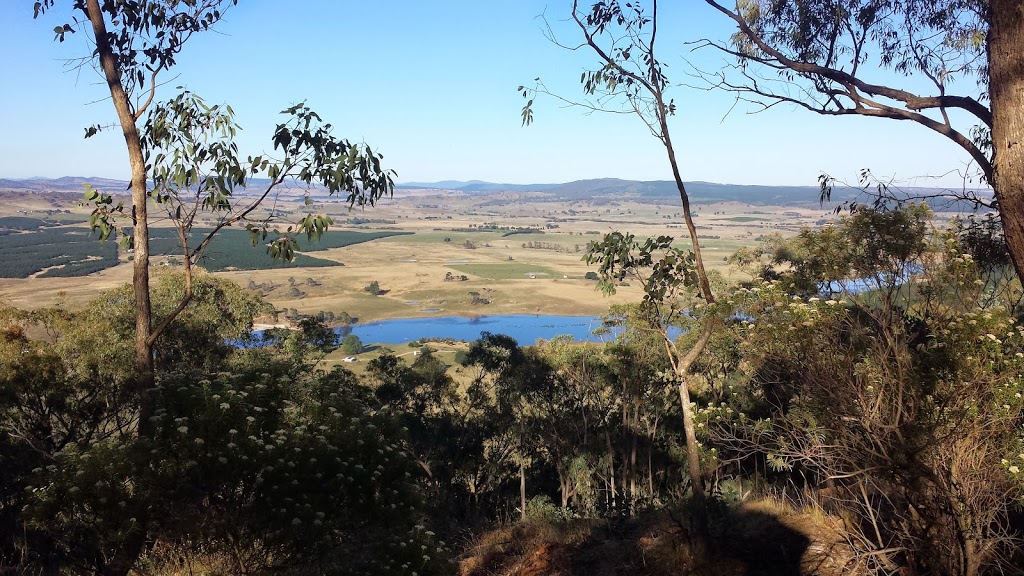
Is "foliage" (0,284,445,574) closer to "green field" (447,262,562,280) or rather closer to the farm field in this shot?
the farm field

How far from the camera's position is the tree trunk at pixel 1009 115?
11.1 feet

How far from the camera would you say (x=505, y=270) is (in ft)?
260

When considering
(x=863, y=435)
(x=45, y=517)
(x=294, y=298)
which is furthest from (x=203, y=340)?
(x=294, y=298)

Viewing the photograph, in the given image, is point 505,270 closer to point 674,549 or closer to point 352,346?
point 352,346

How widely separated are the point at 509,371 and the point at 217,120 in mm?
12477

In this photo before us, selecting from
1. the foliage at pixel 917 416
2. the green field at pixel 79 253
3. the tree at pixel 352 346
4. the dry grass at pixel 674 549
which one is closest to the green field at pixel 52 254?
the green field at pixel 79 253

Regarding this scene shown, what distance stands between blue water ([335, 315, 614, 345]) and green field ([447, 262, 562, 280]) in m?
20.8

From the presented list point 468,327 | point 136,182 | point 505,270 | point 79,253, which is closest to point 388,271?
point 505,270

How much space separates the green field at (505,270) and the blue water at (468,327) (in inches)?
818

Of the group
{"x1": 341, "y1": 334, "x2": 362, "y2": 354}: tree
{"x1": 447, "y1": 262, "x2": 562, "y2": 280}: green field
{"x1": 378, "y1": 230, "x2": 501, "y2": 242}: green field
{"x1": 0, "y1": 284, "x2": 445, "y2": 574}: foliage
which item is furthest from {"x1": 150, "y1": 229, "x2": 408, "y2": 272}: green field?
{"x1": 0, "y1": 284, "x2": 445, "y2": 574}: foliage

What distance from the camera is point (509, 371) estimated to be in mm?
17359

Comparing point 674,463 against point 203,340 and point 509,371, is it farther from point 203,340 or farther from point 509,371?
point 203,340

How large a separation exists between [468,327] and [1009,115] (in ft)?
147

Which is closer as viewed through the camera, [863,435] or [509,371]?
[863,435]
